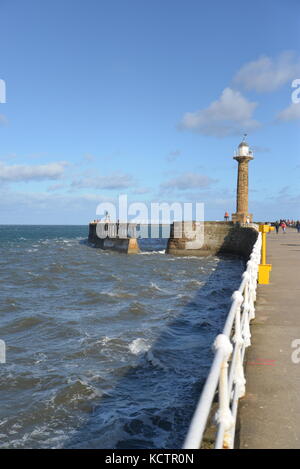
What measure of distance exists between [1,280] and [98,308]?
8929 millimetres

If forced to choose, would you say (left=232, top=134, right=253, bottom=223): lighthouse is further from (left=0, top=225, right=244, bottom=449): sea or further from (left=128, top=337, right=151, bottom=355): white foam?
(left=128, top=337, right=151, bottom=355): white foam

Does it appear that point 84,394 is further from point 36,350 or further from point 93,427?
point 36,350

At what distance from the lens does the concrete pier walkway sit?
9.50 ft

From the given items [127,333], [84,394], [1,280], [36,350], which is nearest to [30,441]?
[84,394]

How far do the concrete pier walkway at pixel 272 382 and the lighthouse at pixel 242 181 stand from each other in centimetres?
3346

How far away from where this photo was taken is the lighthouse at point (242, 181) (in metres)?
39.9

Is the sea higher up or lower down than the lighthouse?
lower down

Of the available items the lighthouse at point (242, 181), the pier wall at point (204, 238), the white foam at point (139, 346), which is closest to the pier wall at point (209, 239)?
the pier wall at point (204, 238)

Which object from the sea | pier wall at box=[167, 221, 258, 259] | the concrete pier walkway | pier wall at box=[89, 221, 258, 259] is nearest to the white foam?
the sea

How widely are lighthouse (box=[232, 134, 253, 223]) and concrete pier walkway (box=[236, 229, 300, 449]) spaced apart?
33.5 metres

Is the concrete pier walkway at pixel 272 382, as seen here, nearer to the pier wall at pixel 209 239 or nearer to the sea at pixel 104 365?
the sea at pixel 104 365

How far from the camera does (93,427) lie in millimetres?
5383

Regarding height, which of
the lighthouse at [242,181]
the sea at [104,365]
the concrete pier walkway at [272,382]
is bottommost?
the sea at [104,365]
